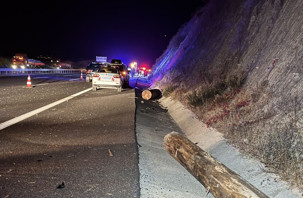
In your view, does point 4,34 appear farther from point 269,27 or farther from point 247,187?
point 247,187

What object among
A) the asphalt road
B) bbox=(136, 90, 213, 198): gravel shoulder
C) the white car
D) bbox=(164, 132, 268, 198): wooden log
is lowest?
bbox=(136, 90, 213, 198): gravel shoulder

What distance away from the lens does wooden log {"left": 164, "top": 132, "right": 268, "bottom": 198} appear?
4023 millimetres

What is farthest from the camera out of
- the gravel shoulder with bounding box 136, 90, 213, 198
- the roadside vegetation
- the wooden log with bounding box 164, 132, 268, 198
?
the roadside vegetation

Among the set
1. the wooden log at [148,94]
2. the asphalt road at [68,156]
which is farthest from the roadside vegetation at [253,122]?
the wooden log at [148,94]

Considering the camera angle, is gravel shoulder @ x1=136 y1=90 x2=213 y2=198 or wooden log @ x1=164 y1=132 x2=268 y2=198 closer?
wooden log @ x1=164 y1=132 x2=268 y2=198

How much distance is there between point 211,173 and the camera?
462 cm

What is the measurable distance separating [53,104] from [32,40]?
12468 centimetres

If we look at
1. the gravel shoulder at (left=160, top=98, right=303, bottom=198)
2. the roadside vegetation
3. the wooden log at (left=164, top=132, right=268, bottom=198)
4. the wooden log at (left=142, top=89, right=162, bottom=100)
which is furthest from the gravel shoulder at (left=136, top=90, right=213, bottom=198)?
the wooden log at (left=142, top=89, right=162, bottom=100)

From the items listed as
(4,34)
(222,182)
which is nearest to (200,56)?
(222,182)

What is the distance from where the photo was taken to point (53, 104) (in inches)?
508

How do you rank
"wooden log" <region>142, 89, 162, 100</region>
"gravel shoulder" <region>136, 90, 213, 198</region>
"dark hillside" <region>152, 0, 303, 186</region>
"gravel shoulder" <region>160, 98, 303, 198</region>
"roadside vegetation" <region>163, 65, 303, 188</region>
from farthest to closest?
"wooden log" <region>142, 89, 162, 100</region> < "dark hillside" <region>152, 0, 303, 186</region> < "roadside vegetation" <region>163, 65, 303, 188</region> < "gravel shoulder" <region>136, 90, 213, 198</region> < "gravel shoulder" <region>160, 98, 303, 198</region>

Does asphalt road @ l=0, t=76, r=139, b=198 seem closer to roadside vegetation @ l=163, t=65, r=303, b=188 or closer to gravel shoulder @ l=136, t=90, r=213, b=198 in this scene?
gravel shoulder @ l=136, t=90, r=213, b=198

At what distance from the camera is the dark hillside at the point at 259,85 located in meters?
5.70

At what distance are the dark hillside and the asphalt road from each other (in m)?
2.38
